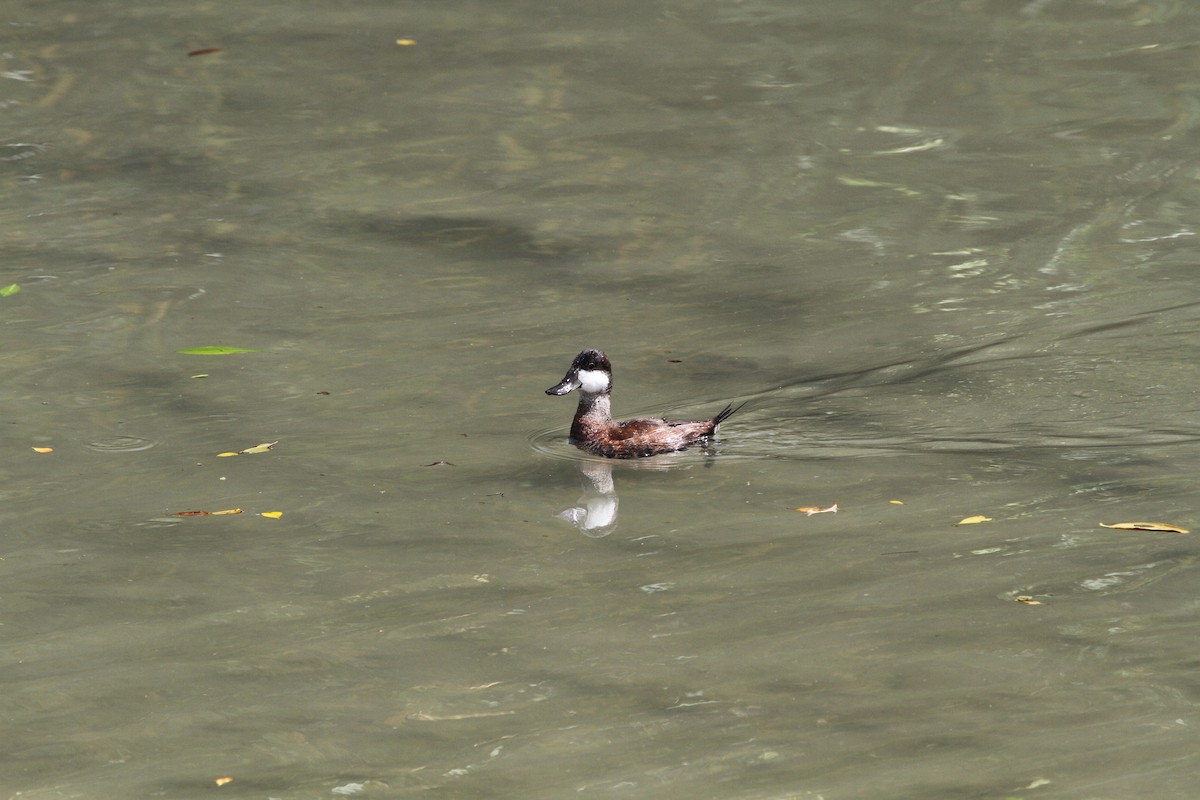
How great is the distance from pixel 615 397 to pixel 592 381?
66cm

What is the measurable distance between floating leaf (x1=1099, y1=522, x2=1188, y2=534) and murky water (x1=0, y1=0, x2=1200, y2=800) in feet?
0.30

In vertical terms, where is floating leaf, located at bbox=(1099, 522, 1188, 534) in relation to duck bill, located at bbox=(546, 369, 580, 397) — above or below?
above

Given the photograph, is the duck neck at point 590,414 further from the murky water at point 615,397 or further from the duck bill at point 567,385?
the murky water at point 615,397

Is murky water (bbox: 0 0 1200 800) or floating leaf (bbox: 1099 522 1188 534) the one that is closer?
murky water (bbox: 0 0 1200 800)

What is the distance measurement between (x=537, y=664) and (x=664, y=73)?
10127 mm

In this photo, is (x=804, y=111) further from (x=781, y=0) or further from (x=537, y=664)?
(x=537, y=664)

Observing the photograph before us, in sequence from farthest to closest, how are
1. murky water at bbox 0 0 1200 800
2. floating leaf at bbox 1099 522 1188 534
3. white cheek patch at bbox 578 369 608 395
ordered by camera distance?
white cheek patch at bbox 578 369 608 395 → floating leaf at bbox 1099 522 1188 534 → murky water at bbox 0 0 1200 800

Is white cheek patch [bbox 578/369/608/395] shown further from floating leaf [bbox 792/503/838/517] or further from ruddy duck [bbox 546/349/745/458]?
floating leaf [bbox 792/503/838/517]

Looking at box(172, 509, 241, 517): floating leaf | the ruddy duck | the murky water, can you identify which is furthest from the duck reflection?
box(172, 509, 241, 517): floating leaf

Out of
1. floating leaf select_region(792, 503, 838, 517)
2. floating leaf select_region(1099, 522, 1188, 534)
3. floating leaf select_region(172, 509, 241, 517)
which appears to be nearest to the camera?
floating leaf select_region(1099, 522, 1188, 534)

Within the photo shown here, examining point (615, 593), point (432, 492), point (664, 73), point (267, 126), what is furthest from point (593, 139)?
point (615, 593)

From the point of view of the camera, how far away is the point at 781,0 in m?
16.6

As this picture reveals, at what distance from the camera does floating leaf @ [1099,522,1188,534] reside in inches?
262

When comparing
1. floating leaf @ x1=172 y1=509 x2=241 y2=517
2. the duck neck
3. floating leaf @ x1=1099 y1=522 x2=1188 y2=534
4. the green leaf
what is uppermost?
floating leaf @ x1=1099 y1=522 x2=1188 y2=534
